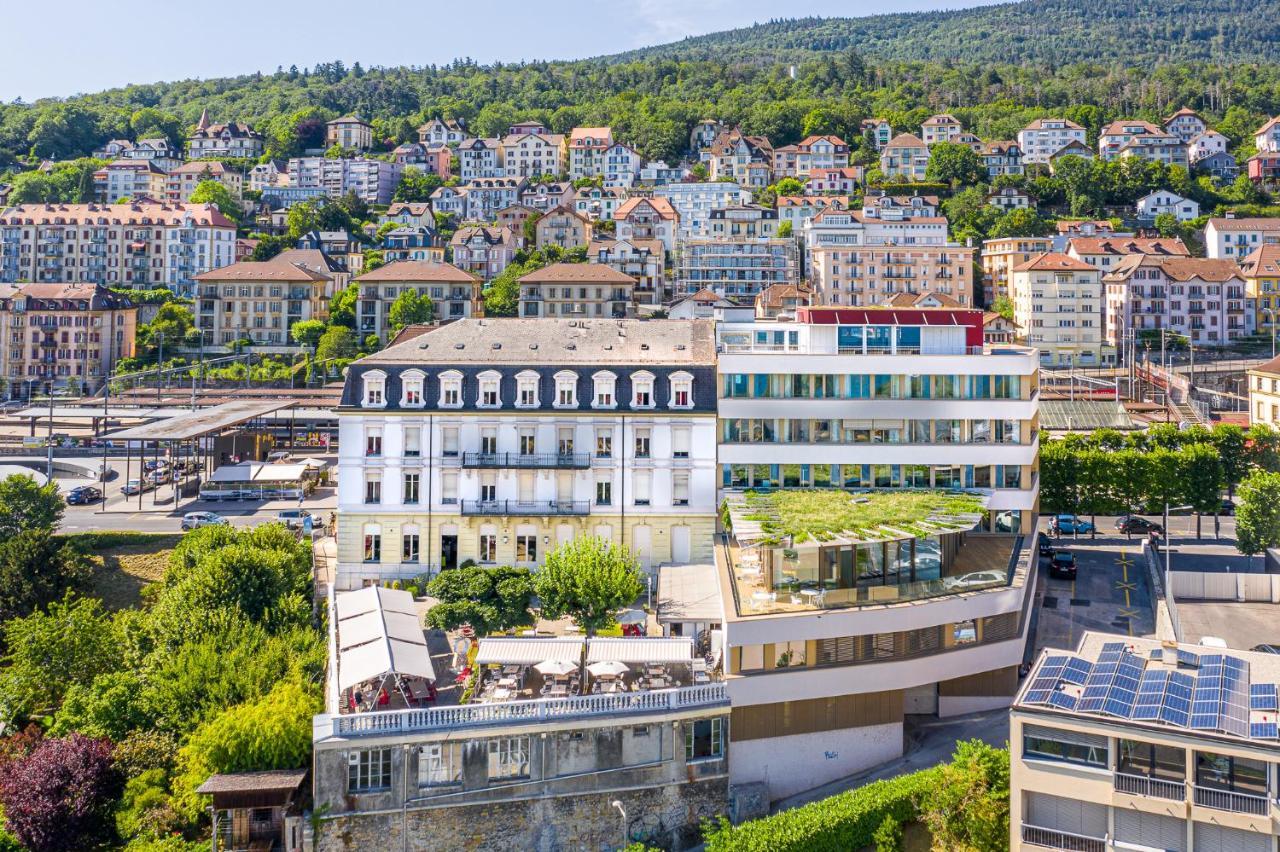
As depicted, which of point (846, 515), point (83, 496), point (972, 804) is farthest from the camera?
point (83, 496)

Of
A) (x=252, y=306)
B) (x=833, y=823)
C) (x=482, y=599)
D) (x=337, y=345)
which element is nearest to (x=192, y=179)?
(x=252, y=306)

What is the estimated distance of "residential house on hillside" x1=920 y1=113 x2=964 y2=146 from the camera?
16750 centimetres

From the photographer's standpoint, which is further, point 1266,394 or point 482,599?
point 1266,394

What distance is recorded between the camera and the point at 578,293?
110 metres

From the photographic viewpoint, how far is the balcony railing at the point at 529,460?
42.7 metres

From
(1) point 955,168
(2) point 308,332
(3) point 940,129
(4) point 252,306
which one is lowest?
(2) point 308,332

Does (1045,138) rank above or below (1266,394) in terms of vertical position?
above

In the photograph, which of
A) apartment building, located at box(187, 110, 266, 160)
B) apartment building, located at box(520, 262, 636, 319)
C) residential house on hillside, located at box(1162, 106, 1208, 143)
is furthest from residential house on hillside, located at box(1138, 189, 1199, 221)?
apartment building, located at box(187, 110, 266, 160)

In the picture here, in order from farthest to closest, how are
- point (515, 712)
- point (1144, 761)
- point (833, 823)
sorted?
point (515, 712) < point (833, 823) < point (1144, 761)

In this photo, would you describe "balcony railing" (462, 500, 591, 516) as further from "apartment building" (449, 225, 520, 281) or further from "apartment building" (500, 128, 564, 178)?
"apartment building" (500, 128, 564, 178)

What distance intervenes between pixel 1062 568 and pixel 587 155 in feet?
451

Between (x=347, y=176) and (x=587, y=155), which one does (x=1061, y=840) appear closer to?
(x=587, y=155)

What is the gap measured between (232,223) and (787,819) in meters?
137

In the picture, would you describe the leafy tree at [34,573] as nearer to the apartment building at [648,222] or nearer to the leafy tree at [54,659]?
the leafy tree at [54,659]
